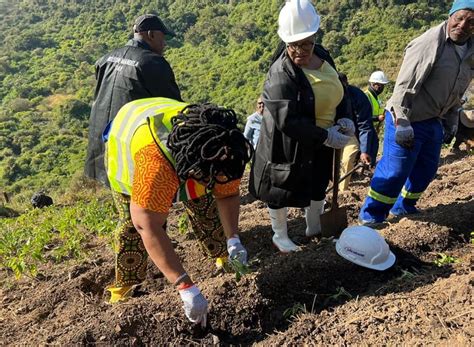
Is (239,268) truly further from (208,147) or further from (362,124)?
(362,124)

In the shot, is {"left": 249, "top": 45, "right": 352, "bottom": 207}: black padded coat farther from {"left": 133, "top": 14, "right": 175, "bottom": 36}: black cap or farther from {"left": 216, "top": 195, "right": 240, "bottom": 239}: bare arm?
{"left": 133, "top": 14, "right": 175, "bottom": 36}: black cap

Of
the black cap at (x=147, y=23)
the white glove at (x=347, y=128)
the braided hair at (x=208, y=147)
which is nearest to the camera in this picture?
the braided hair at (x=208, y=147)

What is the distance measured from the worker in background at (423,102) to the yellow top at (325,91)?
480mm

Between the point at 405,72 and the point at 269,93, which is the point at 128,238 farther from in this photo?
the point at 405,72

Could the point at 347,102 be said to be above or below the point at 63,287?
above

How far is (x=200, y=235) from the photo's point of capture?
3.04 m

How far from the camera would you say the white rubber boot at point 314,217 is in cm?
333

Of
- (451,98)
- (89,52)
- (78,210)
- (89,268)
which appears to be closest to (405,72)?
(451,98)

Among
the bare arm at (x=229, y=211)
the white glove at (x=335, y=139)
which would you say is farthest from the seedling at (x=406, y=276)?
the bare arm at (x=229, y=211)

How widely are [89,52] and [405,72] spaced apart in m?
77.2

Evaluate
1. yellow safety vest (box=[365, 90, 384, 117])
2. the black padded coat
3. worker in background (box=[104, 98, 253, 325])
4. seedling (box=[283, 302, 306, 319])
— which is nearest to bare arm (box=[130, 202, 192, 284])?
worker in background (box=[104, 98, 253, 325])

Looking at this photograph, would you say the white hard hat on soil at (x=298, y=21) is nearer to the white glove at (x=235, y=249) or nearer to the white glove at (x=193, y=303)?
the white glove at (x=235, y=249)

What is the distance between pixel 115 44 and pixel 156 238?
7658 centimetres

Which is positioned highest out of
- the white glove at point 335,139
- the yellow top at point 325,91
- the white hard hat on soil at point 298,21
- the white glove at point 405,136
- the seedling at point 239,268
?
the white hard hat on soil at point 298,21
